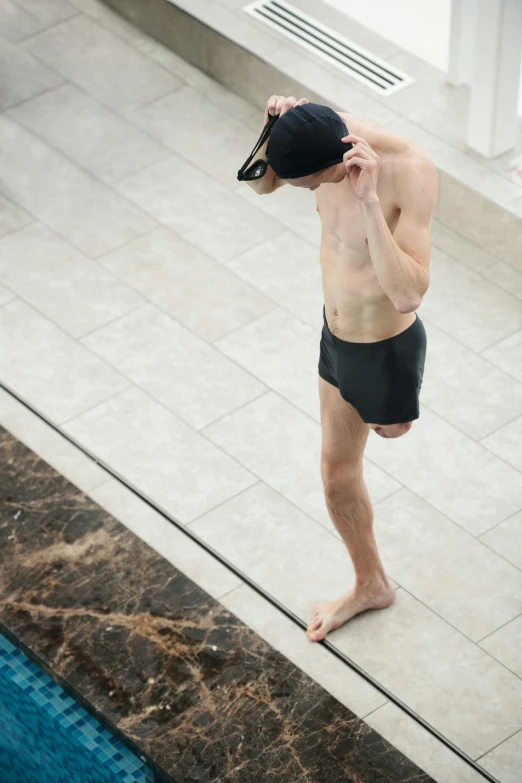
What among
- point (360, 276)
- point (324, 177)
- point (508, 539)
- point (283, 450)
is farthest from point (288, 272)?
point (324, 177)

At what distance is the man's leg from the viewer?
392 cm

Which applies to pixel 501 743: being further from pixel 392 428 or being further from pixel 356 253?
pixel 356 253

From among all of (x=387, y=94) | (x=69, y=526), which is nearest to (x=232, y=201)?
(x=387, y=94)

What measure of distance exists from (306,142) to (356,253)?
402 mm

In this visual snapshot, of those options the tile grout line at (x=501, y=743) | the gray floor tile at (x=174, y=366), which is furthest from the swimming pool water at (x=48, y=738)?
the gray floor tile at (x=174, y=366)

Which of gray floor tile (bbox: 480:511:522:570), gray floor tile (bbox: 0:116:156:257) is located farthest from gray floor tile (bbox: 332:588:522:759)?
gray floor tile (bbox: 0:116:156:257)

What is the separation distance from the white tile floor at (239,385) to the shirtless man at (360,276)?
35 cm

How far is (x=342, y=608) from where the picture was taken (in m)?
4.32

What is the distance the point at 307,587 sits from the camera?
4.51 meters

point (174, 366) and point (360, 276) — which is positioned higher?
point (360, 276)

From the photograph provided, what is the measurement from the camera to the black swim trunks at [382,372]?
3.68 m

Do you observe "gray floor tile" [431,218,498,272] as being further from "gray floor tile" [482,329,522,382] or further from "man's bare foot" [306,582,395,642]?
"man's bare foot" [306,582,395,642]

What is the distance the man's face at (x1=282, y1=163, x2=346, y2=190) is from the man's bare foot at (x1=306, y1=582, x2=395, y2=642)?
1.52 meters

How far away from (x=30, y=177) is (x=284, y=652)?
292cm
